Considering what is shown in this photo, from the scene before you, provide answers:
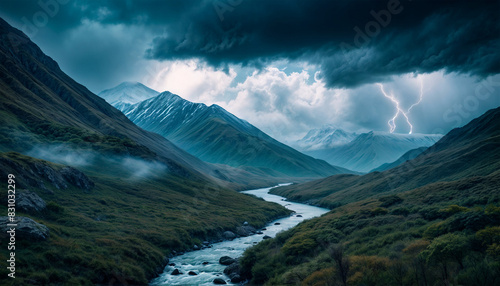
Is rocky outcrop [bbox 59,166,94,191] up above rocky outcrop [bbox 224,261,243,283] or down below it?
above

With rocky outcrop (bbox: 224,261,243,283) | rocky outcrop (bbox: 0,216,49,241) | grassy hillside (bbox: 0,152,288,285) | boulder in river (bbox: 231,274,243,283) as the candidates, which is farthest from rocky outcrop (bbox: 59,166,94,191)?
boulder in river (bbox: 231,274,243,283)

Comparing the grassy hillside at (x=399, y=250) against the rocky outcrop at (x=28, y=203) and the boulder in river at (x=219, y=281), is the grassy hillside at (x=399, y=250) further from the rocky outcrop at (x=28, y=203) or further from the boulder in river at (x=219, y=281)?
the rocky outcrop at (x=28, y=203)

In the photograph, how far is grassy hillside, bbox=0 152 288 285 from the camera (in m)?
31.5

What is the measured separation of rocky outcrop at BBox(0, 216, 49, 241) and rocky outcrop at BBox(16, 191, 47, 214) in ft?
30.3

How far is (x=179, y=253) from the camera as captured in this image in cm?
5384

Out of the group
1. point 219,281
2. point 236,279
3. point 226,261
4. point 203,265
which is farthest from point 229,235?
point 219,281

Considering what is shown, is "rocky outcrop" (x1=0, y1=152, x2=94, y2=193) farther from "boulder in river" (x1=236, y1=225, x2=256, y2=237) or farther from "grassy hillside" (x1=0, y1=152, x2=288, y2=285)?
"boulder in river" (x1=236, y1=225, x2=256, y2=237)

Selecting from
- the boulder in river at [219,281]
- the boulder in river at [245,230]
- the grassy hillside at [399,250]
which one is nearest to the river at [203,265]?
the boulder in river at [219,281]

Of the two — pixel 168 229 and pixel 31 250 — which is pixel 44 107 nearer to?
pixel 168 229

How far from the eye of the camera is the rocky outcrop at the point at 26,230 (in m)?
31.8

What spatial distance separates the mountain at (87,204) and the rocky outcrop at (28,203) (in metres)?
0.16

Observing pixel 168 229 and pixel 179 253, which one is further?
pixel 168 229

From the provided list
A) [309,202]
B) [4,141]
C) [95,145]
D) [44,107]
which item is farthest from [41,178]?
[309,202]

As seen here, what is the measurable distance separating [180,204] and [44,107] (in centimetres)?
10607
